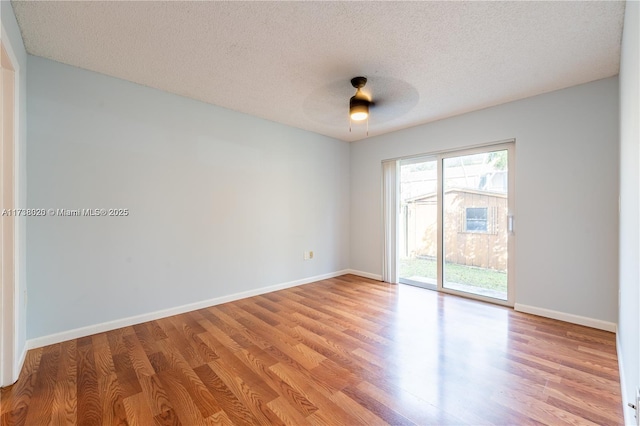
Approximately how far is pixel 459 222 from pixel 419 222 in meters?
0.67

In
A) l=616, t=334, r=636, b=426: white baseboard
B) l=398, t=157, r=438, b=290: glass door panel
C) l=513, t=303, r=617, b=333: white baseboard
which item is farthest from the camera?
l=398, t=157, r=438, b=290: glass door panel

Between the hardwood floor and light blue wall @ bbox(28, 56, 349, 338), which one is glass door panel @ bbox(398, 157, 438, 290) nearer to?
the hardwood floor

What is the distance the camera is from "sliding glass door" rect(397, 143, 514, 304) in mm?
3526

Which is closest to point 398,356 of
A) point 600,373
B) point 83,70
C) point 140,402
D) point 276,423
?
point 276,423

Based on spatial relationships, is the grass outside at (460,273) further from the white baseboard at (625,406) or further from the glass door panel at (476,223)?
the white baseboard at (625,406)

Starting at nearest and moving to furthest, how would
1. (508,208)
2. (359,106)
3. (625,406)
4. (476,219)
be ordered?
1. (625,406)
2. (359,106)
3. (508,208)
4. (476,219)

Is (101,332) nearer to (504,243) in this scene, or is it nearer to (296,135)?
(296,135)

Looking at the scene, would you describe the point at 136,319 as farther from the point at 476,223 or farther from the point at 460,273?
the point at 476,223

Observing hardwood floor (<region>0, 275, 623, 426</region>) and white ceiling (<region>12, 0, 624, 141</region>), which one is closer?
hardwood floor (<region>0, 275, 623, 426</region>)

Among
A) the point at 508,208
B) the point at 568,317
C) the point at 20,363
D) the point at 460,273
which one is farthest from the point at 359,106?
the point at 20,363

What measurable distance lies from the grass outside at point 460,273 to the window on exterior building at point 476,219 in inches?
21.6

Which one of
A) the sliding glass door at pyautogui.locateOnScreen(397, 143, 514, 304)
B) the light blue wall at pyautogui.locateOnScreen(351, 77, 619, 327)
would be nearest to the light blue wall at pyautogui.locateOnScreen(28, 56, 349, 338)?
the sliding glass door at pyautogui.locateOnScreen(397, 143, 514, 304)

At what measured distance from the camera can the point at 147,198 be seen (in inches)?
117

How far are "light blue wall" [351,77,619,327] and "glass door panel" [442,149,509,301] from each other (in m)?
0.24
